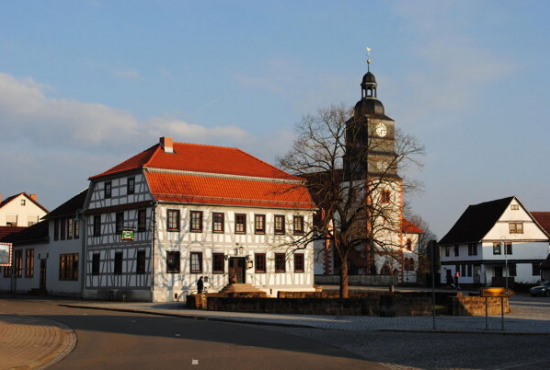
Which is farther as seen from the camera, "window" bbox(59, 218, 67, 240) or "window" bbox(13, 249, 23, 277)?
"window" bbox(13, 249, 23, 277)

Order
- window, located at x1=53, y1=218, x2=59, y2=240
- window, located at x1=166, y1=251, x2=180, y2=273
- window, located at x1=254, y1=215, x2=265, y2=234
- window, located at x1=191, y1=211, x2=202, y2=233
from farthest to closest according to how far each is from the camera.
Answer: window, located at x1=53, y1=218, x2=59, y2=240 → window, located at x1=254, y1=215, x2=265, y2=234 → window, located at x1=191, y1=211, x2=202, y2=233 → window, located at x1=166, y1=251, x2=180, y2=273

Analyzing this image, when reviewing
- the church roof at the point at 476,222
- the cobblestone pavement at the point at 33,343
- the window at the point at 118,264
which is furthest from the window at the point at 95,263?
the church roof at the point at 476,222

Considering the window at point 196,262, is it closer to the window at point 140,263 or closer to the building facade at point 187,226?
the building facade at point 187,226

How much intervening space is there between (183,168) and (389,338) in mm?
30243

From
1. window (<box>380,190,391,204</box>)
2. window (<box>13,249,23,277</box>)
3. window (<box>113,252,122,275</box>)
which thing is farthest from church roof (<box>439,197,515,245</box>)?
window (<box>13,249,23,277</box>)

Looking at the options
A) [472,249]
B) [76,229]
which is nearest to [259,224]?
[76,229]

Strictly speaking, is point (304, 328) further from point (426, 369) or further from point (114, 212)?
point (114, 212)

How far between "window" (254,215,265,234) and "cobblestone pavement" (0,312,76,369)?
81.7 ft

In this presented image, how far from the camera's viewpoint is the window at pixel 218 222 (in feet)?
158

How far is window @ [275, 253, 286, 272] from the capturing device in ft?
165

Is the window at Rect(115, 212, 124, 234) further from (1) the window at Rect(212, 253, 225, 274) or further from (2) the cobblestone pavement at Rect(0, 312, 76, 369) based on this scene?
(2) the cobblestone pavement at Rect(0, 312, 76, 369)

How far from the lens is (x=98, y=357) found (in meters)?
15.5

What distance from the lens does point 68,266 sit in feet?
175

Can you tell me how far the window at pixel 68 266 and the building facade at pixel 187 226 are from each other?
215cm
